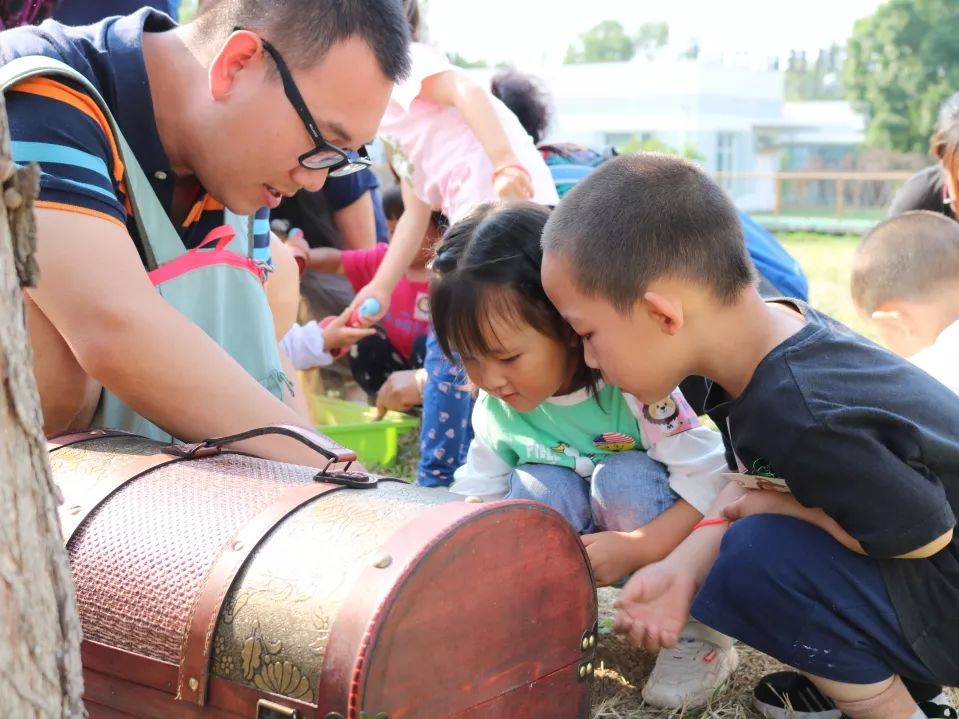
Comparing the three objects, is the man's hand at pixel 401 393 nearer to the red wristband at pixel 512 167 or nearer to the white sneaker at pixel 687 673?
the red wristband at pixel 512 167

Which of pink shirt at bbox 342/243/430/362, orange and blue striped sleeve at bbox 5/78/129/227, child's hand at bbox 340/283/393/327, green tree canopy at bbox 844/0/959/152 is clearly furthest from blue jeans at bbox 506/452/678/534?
green tree canopy at bbox 844/0/959/152

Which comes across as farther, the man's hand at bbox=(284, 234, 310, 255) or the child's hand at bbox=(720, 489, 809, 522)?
the man's hand at bbox=(284, 234, 310, 255)

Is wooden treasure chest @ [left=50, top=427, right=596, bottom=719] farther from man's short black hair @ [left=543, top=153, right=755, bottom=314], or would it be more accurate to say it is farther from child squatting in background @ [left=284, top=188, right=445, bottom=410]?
child squatting in background @ [left=284, top=188, right=445, bottom=410]

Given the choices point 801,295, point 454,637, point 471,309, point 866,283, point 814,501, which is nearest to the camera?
point 454,637

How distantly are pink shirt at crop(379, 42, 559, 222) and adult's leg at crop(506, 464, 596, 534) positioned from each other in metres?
1.16

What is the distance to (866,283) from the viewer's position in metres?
3.27

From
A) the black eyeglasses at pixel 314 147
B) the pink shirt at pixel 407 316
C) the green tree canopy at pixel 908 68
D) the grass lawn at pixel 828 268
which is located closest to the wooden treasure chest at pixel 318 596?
the black eyeglasses at pixel 314 147

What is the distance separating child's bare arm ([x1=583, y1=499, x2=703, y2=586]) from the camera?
87.6 inches

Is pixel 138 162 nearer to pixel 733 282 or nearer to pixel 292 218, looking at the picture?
pixel 733 282

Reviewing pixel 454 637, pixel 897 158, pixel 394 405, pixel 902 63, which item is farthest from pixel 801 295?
pixel 902 63

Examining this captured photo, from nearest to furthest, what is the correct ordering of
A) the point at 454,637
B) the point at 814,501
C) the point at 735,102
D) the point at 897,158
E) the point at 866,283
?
the point at 454,637, the point at 814,501, the point at 866,283, the point at 897,158, the point at 735,102

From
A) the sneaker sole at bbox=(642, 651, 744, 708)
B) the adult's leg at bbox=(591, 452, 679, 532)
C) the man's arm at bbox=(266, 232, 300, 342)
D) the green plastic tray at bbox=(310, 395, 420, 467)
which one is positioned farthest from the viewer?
the green plastic tray at bbox=(310, 395, 420, 467)

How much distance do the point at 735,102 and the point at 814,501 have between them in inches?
1644

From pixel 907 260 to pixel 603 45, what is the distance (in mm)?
83383
